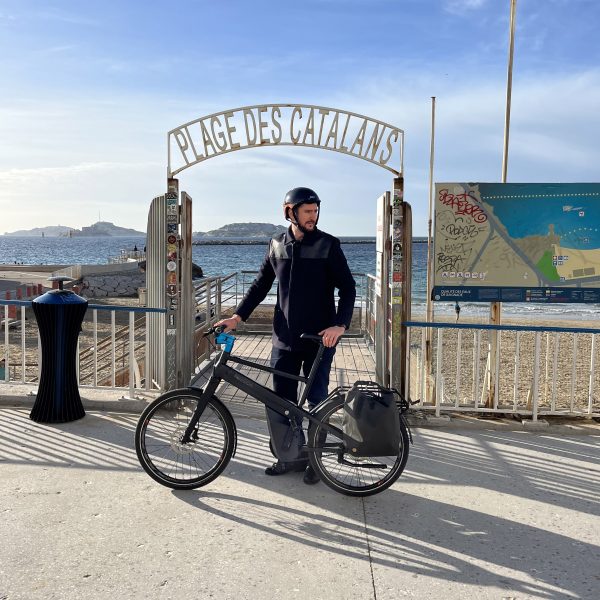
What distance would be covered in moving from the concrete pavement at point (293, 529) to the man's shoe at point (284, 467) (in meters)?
0.08

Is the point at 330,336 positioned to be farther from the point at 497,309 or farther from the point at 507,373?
the point at 507,373

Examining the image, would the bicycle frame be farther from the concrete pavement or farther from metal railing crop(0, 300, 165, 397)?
metal railing crop(0, 300, 165, 397)

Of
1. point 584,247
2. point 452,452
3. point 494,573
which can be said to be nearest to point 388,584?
point 494,573

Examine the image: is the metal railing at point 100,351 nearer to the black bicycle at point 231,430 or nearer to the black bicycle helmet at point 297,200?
the black bicycle at point 231,430

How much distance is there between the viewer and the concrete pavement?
2896mm

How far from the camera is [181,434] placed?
4.02 m

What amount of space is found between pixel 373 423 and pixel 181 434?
1.24m

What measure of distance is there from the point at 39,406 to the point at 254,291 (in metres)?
2.35

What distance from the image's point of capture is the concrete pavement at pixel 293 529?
290cm

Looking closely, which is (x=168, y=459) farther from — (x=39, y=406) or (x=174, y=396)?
(x=39, y=406)

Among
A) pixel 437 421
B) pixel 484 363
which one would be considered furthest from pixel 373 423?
pixel 484 363

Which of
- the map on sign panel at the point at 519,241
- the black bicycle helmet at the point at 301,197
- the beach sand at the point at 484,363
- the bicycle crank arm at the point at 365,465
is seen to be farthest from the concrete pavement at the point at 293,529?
the black bicycle helmet at the point at 301,197

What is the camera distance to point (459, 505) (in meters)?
3.85

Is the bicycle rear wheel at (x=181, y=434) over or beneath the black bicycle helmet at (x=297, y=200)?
beneath
